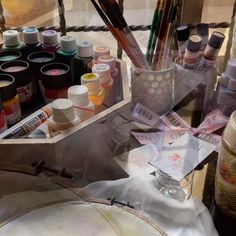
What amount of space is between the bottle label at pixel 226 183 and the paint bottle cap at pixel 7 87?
274 mm

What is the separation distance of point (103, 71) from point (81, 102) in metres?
0.07

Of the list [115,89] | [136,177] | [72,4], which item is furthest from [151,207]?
[72,4]

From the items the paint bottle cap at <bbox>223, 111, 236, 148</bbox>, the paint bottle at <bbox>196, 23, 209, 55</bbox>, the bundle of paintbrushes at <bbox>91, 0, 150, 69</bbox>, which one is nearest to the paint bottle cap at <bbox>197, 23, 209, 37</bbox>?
the paint bottle at <bbox>196, 23, 209, 55</bbox>

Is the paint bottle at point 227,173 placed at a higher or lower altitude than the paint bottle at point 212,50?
lower

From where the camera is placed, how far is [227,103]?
61 centimetres

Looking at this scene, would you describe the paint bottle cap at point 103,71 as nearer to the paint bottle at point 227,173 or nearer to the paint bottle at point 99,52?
the paint bottle at point 99,52

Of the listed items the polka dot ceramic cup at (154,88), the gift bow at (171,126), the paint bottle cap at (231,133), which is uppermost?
the paint bottle cap at (231,133)

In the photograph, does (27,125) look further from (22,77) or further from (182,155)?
(182,155)

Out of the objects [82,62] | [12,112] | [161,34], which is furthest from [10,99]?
[161,34]

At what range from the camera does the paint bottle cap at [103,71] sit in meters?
0.57

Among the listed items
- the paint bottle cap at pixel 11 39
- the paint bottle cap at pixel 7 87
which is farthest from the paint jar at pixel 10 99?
the paint bottle cap at pixel 11 39

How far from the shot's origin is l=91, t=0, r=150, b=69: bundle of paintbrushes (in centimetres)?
51

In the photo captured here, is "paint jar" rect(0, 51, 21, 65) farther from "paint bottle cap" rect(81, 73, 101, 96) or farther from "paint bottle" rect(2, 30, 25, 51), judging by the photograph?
"paint bottle cap" rect(81, 73, 101, 96)

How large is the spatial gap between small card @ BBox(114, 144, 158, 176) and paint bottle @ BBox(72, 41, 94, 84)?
0.14m
